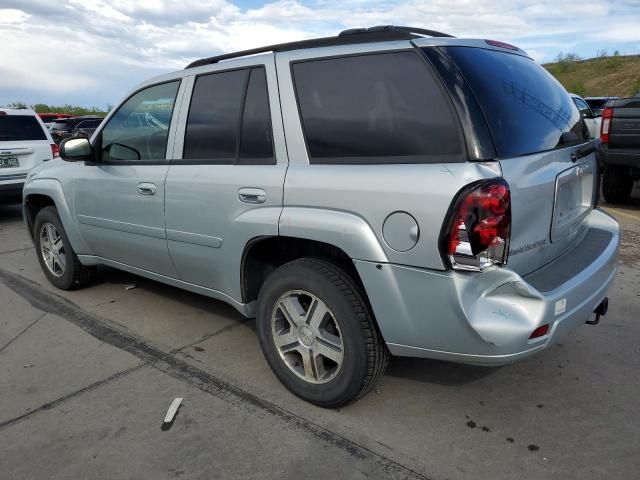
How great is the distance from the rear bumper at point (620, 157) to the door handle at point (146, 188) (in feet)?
20.1

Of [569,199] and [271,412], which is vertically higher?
[569,199]

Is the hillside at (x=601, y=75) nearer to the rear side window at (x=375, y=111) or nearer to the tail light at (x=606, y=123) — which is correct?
the tail light at (x=606, y=123)

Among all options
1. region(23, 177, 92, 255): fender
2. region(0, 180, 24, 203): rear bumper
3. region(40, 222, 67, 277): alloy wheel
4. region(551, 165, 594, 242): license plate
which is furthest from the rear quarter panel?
region(0, 180, 24, 203): rear bumper

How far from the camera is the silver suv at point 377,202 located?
2.42 metres

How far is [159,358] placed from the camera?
146 inches

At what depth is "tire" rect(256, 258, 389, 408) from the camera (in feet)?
9.06

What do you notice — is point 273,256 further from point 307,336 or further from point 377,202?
point 377,202

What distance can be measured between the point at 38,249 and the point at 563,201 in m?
4.61

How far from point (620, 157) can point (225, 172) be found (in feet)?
21.1

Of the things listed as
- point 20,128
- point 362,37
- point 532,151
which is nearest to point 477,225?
point 532,151

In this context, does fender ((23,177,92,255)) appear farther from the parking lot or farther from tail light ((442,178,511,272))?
tail light ((442,178,511,272))

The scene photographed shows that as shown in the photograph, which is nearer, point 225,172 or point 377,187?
point 377,187

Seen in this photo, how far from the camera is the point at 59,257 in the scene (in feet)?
16.6

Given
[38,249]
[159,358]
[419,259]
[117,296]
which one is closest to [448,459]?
[419,259]
